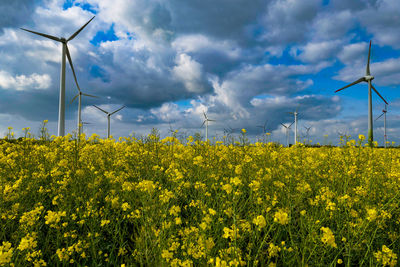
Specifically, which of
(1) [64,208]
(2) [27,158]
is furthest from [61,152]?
(1) [64,208]

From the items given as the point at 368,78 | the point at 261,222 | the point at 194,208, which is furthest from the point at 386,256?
the point at 368,78

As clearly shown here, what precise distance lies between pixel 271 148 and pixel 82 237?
6760mm

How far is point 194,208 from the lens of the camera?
13.5 ft

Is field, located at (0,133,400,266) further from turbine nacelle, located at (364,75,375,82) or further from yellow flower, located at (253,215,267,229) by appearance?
turbine nacelle, located at (364,75,375,82)

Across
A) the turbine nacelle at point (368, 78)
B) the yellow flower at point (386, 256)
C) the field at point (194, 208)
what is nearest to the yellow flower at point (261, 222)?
the field at point (194, 208)

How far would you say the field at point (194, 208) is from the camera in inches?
104

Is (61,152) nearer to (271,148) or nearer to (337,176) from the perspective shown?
(271,148)

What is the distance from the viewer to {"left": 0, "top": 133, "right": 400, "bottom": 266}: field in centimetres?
264

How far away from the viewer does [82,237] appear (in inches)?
129

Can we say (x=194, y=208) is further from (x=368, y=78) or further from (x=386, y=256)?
(x=368, y=78)

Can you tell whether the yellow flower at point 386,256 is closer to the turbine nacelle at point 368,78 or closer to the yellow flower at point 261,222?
the yellow flower at point 261,222

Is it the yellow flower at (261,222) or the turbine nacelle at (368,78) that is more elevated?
the turbine nacelle at (368,78)

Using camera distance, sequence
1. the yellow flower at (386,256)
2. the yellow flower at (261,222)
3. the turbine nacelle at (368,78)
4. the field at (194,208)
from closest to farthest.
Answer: the yellow flower at (261,222) → the yellow flower at (386,256) → the field at (194,208) → the turbine nacelle at (368,78)

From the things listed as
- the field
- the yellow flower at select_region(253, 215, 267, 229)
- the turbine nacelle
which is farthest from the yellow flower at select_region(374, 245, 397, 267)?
the turbine nacelle
